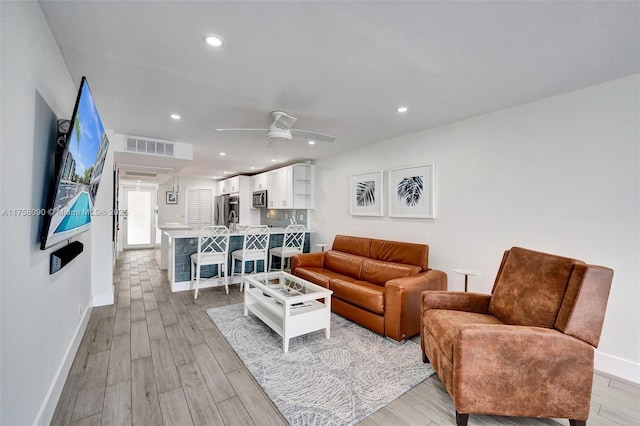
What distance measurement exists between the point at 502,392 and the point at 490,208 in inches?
77.4

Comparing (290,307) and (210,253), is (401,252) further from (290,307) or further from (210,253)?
(210,253)

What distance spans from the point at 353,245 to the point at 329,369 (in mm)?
2183

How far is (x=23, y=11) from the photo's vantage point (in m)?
1.34

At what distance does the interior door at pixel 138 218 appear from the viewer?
8578 millimetres

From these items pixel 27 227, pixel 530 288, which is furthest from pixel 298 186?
pixel 27 227

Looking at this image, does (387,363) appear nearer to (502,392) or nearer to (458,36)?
(502,392)

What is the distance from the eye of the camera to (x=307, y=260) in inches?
170

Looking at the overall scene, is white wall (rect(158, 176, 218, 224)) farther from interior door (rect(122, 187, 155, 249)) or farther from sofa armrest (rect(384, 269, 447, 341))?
sofa armrest (rect(384, 269, 447, 341))

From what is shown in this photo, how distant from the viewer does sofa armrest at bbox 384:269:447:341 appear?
2.74 m

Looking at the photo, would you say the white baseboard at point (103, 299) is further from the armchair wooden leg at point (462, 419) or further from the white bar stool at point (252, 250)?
the armchair wooden leg at point (462, 419)

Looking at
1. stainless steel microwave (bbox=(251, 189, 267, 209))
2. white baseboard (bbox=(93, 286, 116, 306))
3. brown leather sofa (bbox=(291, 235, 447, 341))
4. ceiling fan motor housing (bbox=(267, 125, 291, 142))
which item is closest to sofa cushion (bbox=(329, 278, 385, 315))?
brown leather sofa (bbox=(291, 235, 447, 341))

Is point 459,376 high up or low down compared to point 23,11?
down

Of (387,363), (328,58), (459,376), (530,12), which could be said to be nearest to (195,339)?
(387,363)

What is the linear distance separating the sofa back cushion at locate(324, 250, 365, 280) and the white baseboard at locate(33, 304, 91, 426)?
303 centimetres
